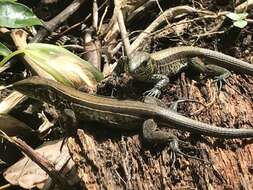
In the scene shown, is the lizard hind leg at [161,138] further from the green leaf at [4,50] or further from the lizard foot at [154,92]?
the green leaf at [4,50]

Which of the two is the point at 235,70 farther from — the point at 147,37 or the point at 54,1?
the point at 54,1

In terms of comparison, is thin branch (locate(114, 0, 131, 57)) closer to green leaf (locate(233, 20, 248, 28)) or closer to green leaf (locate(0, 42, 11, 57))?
green leaf (locate(233, 20, 248, 28))

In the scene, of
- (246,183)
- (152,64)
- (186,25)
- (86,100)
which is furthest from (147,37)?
(246,183)

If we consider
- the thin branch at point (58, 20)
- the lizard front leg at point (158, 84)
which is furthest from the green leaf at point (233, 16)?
the thin branch at point (58, 20)

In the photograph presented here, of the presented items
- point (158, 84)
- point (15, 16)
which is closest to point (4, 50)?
point (15, 16)

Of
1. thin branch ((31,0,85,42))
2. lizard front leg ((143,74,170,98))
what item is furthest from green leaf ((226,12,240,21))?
thin branch ((31,0,85,42))

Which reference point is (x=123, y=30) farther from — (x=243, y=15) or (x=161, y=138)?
(x=161, y=138)

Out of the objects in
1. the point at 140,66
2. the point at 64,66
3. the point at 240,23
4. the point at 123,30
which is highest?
the point at 140,66

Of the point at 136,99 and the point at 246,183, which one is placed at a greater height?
the point at 136,99
